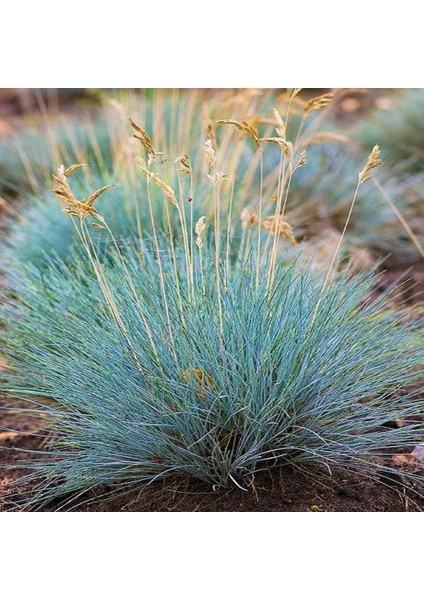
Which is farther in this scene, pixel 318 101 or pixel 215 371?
pixel 318 101

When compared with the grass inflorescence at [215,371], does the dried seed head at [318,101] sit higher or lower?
higher

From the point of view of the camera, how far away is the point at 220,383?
243 centimetres

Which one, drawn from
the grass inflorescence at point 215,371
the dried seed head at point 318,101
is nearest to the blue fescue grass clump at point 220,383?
the grass inflorescence at point 215,371

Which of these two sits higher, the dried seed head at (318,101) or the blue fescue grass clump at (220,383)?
the dried seed head at (318,101)

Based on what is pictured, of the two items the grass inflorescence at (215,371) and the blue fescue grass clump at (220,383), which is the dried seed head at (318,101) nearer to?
the grass inflorescence at (215,371)

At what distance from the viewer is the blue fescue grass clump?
8.00 feet

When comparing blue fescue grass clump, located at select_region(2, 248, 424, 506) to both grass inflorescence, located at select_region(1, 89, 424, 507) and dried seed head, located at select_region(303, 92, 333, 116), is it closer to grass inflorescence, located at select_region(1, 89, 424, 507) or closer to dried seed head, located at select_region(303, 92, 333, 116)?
grass inflorescence, located at select_region(1, 89, 424, 507)

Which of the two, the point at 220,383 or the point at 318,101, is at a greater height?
the point at 318,101

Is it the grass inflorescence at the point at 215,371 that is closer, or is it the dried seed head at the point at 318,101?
the grass inflorescence at the point at 215,371

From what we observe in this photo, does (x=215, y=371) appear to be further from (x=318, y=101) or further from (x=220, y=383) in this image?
(x=318, y=101)

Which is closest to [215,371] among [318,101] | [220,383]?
[220,383]

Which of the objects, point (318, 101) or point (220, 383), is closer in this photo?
point (220, 383)

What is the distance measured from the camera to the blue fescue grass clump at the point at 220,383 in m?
2.44
